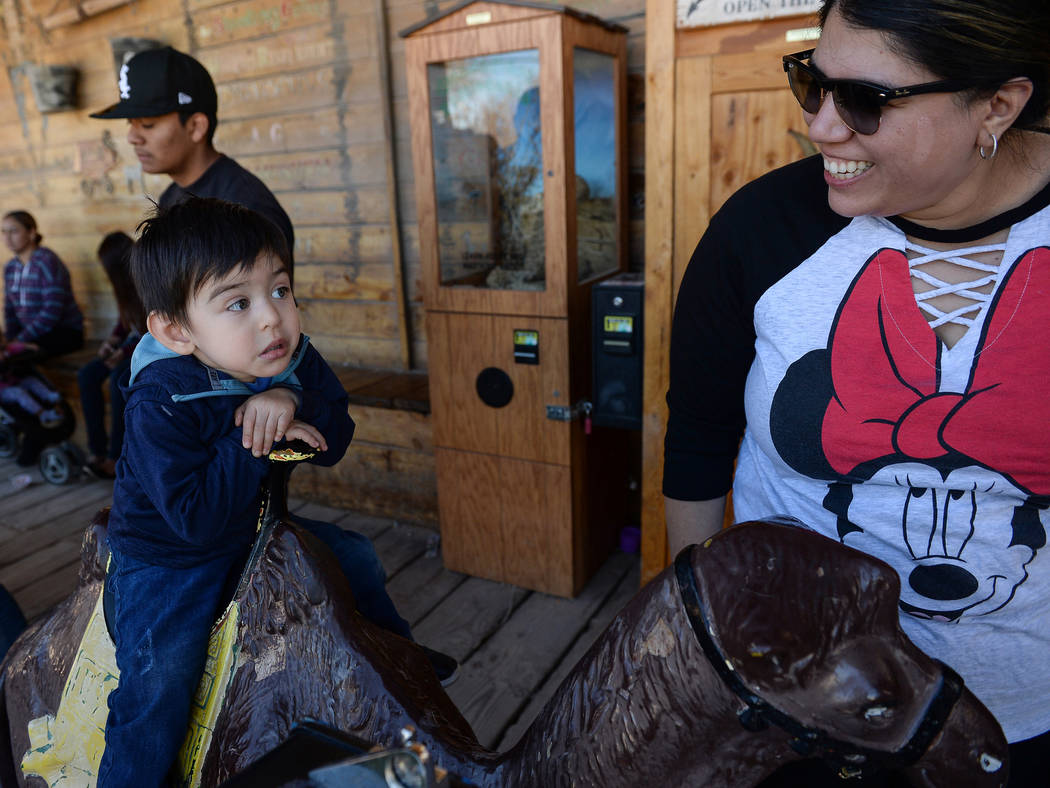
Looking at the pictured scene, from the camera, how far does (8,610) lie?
1745mm

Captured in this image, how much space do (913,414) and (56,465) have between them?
16.2 ft

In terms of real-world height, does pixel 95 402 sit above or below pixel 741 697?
below

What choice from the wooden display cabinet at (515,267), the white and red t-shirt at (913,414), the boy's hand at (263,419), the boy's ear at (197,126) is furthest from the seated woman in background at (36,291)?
the white and red t-shirt at (913,414)

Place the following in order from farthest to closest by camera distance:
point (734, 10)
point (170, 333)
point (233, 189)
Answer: point (233, 189) → point (734, 10) → point (170, 333)

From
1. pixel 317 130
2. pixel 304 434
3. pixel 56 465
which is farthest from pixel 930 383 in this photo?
pixel 56 465

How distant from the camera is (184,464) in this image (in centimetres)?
120

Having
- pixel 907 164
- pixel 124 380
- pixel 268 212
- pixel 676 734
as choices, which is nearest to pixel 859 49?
pixel 907 164

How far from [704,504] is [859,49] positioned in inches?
28.4

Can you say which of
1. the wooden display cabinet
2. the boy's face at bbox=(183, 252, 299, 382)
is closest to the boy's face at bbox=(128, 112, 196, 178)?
the wooden display cabinet

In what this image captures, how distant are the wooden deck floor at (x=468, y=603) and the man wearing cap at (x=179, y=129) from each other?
1588 mm

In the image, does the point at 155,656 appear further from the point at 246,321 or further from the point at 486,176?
the point at 486,176

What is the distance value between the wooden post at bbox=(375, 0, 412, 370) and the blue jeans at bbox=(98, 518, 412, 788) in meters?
2.77

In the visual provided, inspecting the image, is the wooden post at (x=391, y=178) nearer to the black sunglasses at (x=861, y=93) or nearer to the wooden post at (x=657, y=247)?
the wooden post at (x=657, y=247)

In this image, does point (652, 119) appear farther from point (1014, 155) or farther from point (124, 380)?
point (124, 380)
